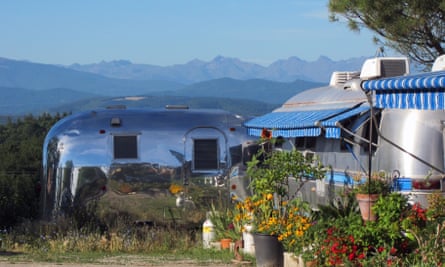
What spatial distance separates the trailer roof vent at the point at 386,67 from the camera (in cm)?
1338

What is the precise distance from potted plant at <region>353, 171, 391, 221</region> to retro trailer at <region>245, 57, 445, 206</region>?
0.44ft

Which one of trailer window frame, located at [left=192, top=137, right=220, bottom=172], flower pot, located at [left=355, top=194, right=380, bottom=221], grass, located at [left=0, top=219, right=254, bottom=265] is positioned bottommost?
grass, located at [left=0, top=219, right=254, bottom=265]

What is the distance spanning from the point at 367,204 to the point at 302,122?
12.8 ft

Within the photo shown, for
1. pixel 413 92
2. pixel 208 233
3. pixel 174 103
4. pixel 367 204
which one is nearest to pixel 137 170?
pixel 208 233

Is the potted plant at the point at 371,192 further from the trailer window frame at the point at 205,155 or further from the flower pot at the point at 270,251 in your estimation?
the trailer window frame at the point at 205,155

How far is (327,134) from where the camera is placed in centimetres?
1256

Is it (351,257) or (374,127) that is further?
(374,127)

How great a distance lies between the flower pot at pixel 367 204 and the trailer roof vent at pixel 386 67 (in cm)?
378

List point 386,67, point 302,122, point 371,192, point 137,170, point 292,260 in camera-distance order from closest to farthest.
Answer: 1. point 371,192
2. point 292,260
3. point 386,67
4. point 302,122
5. point 137,170

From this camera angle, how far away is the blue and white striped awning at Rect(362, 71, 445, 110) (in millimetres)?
8484

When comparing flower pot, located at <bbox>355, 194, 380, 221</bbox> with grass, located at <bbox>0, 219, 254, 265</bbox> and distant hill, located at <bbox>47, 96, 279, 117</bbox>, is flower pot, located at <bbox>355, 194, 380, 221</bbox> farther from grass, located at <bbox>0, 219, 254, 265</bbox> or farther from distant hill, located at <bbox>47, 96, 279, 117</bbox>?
distant hill, located at <bbox>47, 96, 279, 117</bbox>

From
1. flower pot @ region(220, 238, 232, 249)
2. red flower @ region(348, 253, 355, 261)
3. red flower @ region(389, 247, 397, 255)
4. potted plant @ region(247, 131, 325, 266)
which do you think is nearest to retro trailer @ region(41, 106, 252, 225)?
flower pot @ region(220, 238, 232, 249)

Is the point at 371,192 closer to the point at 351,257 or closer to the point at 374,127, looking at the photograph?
the point at 351,257

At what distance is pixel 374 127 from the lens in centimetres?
1166
